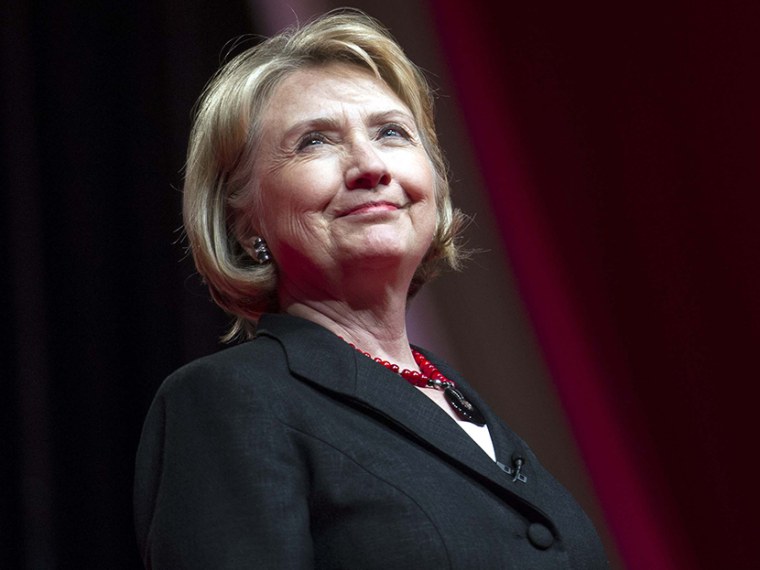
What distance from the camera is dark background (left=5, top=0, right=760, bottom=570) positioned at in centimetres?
193

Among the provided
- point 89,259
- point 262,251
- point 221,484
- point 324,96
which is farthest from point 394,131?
point 89,259

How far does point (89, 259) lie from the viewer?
6.50 ft

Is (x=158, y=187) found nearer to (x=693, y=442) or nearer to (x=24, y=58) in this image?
(x=24, y=58)

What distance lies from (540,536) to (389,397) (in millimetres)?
218

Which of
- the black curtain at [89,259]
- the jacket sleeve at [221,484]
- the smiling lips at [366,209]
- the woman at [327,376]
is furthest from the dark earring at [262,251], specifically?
the black curtain at [89,259]

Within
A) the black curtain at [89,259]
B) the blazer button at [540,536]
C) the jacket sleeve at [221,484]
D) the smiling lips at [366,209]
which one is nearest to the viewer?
the jacket sleeve at [221,484]

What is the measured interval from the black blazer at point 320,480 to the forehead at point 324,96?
30 cm

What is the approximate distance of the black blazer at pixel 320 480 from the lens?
3.43 ft

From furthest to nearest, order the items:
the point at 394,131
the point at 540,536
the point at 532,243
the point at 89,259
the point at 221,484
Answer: the point at 532,243, the point at 89,259, the point at 394,131, the point at 540,536, the point at 221,484

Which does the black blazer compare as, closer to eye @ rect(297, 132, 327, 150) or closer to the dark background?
eye @ rect(297, 132, 327, 150)

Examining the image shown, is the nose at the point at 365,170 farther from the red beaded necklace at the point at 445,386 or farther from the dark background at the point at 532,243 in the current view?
the dark background at the point at 532,243

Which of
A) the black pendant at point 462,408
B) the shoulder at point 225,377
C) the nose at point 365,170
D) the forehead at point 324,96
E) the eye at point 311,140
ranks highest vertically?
the forehead at point 324,96

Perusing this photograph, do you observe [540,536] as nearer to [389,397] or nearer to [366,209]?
[389,397]

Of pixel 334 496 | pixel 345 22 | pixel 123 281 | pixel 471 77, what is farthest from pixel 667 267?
pixel 334 496
